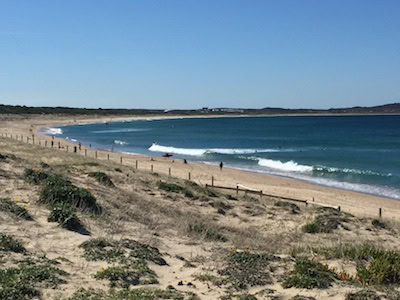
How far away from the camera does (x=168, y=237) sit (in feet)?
34.8

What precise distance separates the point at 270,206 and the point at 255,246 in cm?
924

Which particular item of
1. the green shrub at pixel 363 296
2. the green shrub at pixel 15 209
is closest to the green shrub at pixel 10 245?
the green shrub at pixel 15 209

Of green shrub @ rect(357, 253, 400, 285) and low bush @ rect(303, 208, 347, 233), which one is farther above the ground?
green shrub @ rect(357, 253, 400, 285)

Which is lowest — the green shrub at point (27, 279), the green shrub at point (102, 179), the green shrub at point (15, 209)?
the green shrub at point (102, 179)

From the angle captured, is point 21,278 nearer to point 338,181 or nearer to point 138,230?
point 138,230

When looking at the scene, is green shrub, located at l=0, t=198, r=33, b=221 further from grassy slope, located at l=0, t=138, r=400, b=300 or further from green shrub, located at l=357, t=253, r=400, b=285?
green shrub, located at l=357, t=253, r=400, b=285

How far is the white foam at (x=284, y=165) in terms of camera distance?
45.4 meters

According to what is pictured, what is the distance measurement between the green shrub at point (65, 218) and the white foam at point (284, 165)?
1450 inches

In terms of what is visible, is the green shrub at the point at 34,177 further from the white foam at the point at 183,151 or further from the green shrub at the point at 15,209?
the white foam at the point at 183,151

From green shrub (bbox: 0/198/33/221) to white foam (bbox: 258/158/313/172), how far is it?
37.1 meters

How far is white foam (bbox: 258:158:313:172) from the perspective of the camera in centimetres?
4540

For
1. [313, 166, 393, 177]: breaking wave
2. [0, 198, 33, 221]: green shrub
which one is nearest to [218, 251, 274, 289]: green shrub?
[0, 198, 33, 221]: green shrub

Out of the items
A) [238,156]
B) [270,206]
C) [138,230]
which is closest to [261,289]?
[138,230]

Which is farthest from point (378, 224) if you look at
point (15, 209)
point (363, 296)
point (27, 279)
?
point (27, 279)
